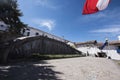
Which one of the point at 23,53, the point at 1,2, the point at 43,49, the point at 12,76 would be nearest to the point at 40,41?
the point at 43,49

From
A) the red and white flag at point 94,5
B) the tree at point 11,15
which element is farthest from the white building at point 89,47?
the red and white flag at point 94,5

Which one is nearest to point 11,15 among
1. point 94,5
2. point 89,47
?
point 94,5

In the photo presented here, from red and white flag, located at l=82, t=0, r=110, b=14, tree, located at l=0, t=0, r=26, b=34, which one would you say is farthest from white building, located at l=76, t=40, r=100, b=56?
red and white flag, located at l=82, t=0, r=110, b=14

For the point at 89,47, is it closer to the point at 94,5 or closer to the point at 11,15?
the point at 11,15

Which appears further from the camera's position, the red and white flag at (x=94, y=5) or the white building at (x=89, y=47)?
the white building at (x=89, y=47)

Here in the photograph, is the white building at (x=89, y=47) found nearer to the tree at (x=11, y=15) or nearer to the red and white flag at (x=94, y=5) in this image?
the tree at (x=11, y=15)

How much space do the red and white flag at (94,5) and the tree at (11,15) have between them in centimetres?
1258

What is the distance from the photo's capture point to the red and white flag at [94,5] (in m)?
5.84

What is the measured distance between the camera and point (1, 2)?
16078 mm

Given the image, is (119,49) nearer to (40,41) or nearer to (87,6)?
(40,41)

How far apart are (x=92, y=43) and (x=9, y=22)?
21.0 m

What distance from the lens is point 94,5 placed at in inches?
235

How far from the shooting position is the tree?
16.6 m

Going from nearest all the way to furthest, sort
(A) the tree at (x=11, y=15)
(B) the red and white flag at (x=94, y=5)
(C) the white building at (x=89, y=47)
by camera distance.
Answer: (B) the red and white flag at (x=94, y=5)
(A) the tree at (x=11, y=15)
(C) the white building at (x=89, y=47)
